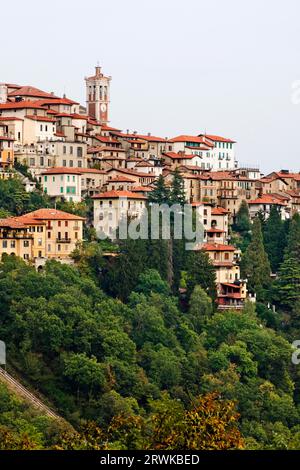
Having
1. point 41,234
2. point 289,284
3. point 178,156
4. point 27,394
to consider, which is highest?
point 178,156

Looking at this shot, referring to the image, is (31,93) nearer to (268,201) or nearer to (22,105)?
(22,105)

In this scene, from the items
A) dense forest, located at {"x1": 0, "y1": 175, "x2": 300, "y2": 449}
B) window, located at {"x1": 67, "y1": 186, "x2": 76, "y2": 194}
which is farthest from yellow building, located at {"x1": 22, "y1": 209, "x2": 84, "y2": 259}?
window, located at {"x1": 67, "y1": 186, "x2": 76, "y2": 194}

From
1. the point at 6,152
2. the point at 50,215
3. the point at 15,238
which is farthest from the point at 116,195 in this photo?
the point at 15,238

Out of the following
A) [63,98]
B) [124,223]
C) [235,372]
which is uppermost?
[63,98]

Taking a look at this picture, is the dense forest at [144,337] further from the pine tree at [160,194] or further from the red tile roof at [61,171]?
the pine tree at [160,194]

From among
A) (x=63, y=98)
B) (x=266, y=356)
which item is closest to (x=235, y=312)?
(x=266, y=356)
